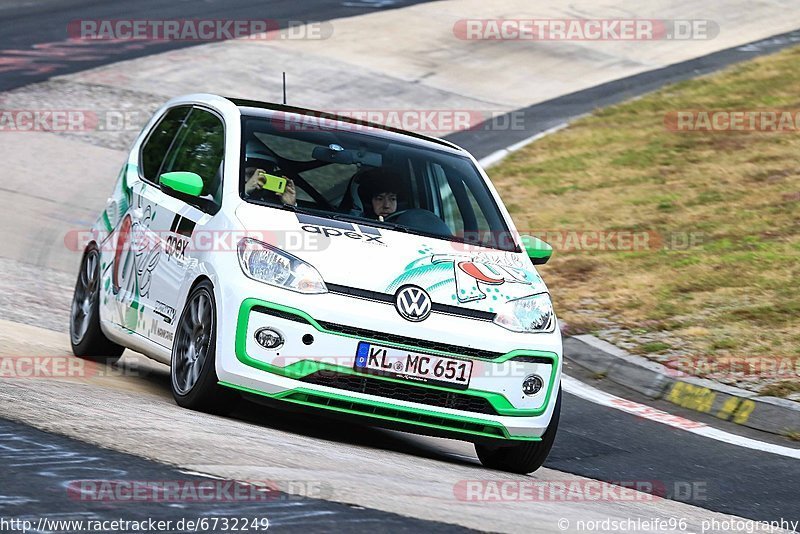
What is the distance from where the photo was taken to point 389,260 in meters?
6.78

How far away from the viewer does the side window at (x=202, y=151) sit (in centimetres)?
762

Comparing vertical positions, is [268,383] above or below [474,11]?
above

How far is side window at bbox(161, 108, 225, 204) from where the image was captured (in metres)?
7.62

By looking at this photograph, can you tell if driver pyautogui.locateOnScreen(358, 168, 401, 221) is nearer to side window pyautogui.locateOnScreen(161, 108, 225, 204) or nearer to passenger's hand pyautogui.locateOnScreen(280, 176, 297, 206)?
passenger's hand pyautogui.locateOnScreen(280, 176, 297, 206)

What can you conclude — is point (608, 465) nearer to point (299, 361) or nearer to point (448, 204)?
point (448, 204)

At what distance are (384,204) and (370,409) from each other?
148 centimetres

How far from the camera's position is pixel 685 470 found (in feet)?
25.0

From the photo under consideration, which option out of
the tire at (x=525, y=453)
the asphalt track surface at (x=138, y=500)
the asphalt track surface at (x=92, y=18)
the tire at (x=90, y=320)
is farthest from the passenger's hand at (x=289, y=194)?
the asphalt track surface at (x=92, y=18)

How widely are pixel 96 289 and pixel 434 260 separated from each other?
9.09 ft

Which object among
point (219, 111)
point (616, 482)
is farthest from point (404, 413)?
point (219, 111)

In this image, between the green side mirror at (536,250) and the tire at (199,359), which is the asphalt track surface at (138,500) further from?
the green side mirror at (536,250)

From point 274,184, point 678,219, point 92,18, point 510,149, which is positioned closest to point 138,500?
point 274,184

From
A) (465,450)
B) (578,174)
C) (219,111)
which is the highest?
(219,111)

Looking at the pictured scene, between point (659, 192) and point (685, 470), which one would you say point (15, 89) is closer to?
point (659, 192)
